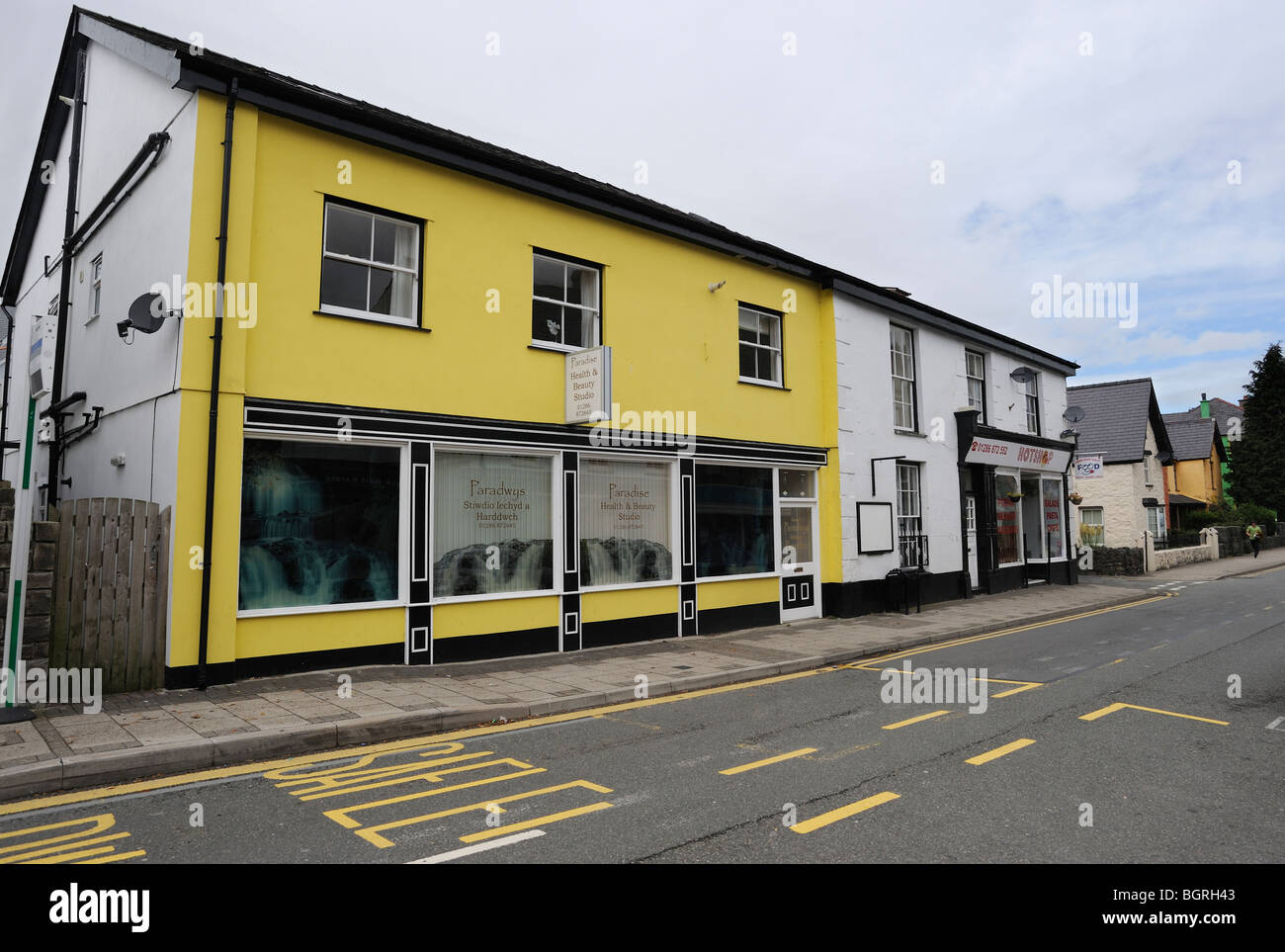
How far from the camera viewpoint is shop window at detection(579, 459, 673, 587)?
1183 centimetres

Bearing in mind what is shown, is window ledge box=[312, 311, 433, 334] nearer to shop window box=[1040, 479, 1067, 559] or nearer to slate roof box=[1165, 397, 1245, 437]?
shop window box=[1040, 479, 1067, 559]

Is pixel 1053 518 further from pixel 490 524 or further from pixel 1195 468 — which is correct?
pixel 1195 468

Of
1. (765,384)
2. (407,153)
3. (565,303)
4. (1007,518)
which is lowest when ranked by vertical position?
(1007,518)

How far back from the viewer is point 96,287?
12031 millimetres

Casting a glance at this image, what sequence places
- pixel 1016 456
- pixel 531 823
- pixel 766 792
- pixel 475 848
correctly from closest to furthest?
1. pixel 475 848
2. pixel 531 823
3. pixel 766 792
4. pixel 1016 456

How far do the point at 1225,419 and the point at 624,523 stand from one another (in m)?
75.6

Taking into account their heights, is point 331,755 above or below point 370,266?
below

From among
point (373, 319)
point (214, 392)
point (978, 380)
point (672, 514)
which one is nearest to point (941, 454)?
point (978, 380)

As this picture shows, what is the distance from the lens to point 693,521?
13.1 metres

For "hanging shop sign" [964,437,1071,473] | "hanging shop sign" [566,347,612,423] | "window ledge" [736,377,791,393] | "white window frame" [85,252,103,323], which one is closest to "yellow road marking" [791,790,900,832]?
"hanging shop sign" [566,347,612,423]

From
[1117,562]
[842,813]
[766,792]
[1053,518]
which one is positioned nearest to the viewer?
[842,813]
